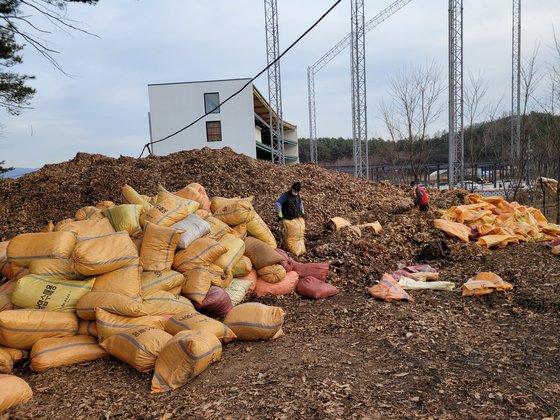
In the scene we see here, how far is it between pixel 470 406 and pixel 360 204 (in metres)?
7.80

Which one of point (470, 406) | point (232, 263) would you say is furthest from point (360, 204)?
point (470, 406)

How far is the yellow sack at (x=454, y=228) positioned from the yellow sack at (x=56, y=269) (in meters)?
6.26

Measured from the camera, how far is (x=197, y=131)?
97.9ft

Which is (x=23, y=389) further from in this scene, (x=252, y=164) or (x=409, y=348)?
(x=252, y=164)

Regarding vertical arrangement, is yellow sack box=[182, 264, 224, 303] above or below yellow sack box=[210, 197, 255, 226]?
below

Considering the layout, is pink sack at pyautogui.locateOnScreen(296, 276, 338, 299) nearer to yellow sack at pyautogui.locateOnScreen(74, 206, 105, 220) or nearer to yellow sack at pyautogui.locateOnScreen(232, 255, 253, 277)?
yellow sack at pyautogui.locateOnScreen(232, 255, 253, 277)

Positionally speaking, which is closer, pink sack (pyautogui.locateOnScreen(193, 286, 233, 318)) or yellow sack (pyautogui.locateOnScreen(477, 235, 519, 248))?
pink sack (pyautogui.locateOnScreen(193, 286, 233, 318))

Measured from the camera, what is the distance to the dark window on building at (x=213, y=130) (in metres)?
30.1

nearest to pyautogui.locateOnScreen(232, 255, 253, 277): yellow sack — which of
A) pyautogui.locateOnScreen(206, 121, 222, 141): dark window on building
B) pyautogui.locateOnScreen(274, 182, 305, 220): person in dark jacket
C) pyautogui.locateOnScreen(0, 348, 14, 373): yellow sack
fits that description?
pyautogui.locateOnScreen(274, 182, 305, 220): person in dark jacket

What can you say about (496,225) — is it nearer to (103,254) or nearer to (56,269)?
(103,254)

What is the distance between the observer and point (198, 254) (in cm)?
470

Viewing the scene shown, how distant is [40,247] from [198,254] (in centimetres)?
156

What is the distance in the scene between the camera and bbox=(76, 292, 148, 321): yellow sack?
365 cm

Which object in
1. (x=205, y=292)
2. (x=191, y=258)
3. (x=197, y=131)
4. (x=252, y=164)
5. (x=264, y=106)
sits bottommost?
(x=205, y=292)
